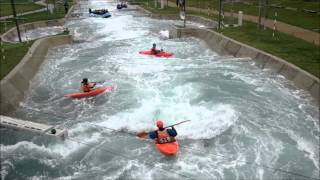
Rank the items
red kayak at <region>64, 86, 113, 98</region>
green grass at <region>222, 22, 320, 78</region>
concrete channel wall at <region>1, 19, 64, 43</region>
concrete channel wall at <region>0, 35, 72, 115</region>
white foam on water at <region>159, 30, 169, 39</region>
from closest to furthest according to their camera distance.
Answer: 1. concrete channel wall at <region>0, 35, 72, 115</region>
2. red kayak at <region>64, 86, 113, 98</region>
3. green grass at <region>222, 22, 320, 78</region>
4. concrete channel wall at <region>1, 19, 64, 43</region>
5. white foam on water at <region>159, 30, 169, 39</region>

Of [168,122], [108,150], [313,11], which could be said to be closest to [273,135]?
[168,122]

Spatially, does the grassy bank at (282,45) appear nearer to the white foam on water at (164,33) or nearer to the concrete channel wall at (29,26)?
the white foam on water at (164,33)

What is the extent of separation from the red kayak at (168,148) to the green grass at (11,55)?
904 centimetres

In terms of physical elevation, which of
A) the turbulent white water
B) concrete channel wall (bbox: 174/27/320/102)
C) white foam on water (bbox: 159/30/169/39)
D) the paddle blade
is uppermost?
concrete channel wall (bbox: 174/27/320/102)

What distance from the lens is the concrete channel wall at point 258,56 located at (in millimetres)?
17359

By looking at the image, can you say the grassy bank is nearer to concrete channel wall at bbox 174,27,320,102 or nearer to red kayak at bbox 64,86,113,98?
concrete channel wall at bbox 174,27,320,102

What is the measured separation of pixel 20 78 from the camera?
19.0 m

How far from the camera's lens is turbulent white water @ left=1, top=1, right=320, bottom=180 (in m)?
12.1

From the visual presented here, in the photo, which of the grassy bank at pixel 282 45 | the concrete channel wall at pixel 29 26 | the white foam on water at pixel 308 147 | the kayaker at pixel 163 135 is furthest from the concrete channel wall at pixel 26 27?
the white foam on water at pixel 308 147

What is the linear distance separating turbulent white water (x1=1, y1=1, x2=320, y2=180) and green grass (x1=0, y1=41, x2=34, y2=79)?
1.48 m

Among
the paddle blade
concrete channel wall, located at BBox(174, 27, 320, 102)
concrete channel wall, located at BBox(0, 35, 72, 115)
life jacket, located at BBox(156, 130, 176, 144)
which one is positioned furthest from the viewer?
concrete channel wall, located at BBox(174, 27, 320, 102)

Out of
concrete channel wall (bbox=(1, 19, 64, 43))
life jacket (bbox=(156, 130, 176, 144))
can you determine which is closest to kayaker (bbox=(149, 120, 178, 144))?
life jacket (bbox=(156, 130, 176, 144))

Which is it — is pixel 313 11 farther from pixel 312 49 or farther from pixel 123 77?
pixel 123 77

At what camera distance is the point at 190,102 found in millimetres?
17406
